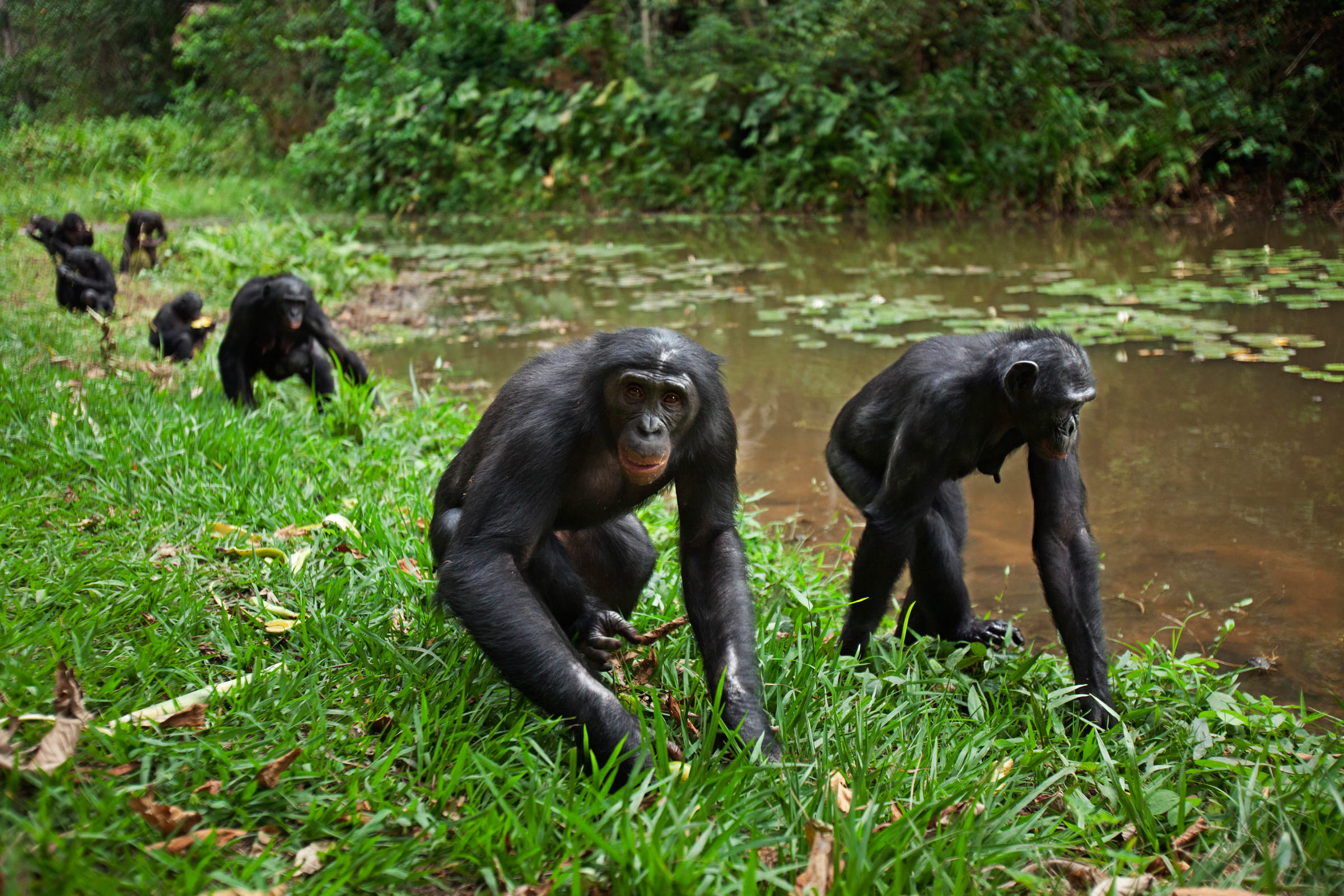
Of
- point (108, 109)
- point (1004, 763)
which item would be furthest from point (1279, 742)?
point (108, 109)

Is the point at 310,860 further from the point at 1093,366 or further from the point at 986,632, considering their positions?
the point at 1093,366

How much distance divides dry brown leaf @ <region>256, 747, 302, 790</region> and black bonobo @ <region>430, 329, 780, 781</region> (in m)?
0.67

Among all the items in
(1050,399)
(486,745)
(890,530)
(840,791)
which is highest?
(1050,399)

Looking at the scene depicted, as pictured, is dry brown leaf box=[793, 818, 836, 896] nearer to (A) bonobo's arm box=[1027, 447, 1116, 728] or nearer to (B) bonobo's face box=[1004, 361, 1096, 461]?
(A) bonobo's arm box=[1027, 447, 1116, 728]

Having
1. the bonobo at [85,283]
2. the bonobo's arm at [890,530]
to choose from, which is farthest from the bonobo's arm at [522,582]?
the bonobo at [85,283]

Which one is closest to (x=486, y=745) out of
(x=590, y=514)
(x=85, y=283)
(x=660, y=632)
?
(x=660, y=632)

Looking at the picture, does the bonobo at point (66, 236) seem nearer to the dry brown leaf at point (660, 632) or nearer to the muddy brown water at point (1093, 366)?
the muddy brown water at point (1093, 366)

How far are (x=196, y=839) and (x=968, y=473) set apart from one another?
3.37 meters

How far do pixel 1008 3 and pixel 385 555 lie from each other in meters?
18.6

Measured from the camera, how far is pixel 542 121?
73.9 ft

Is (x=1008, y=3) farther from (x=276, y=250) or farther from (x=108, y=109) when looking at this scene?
(x=108, y=109)

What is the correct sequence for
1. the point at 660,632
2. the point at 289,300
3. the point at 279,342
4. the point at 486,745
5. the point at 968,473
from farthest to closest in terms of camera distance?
the point at 279,342
the point at 289,300
the point at 968,473
the point at 660,632
the point at 486,745

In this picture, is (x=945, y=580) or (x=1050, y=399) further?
(x=945, y=580)

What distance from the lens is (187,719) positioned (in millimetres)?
2916
